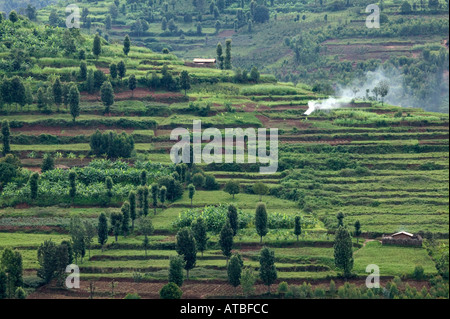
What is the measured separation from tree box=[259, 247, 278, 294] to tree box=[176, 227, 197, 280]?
5585 millimetres

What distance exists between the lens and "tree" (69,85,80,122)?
95750mm

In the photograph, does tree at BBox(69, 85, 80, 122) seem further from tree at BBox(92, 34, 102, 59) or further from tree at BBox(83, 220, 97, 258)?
tree at BBox(83, 220, 97, 258)

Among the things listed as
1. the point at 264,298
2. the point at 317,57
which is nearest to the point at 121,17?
the point at 317,57

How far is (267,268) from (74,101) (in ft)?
137

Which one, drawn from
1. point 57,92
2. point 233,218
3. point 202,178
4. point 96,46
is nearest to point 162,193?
point 202,178

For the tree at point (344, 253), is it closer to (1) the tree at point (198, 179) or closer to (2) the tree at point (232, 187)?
(2) the tree at point (232, 187)

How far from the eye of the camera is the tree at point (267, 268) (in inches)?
2474

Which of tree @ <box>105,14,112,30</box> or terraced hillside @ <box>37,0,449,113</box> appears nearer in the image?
terraced hillside @ <box>37,0,449,113</box>

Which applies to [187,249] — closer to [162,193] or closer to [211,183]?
[162,193]

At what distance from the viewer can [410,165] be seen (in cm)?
8694

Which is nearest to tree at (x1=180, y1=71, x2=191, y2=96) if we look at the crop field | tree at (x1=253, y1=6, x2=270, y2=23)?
the crop field

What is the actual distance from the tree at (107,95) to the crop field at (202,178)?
0.51 m

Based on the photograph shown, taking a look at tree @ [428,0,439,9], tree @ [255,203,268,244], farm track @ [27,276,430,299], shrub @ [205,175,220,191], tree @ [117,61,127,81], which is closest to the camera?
farm track @ [27,276,430,299]

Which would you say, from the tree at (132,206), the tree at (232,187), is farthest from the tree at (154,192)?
the tree at (232,187)
